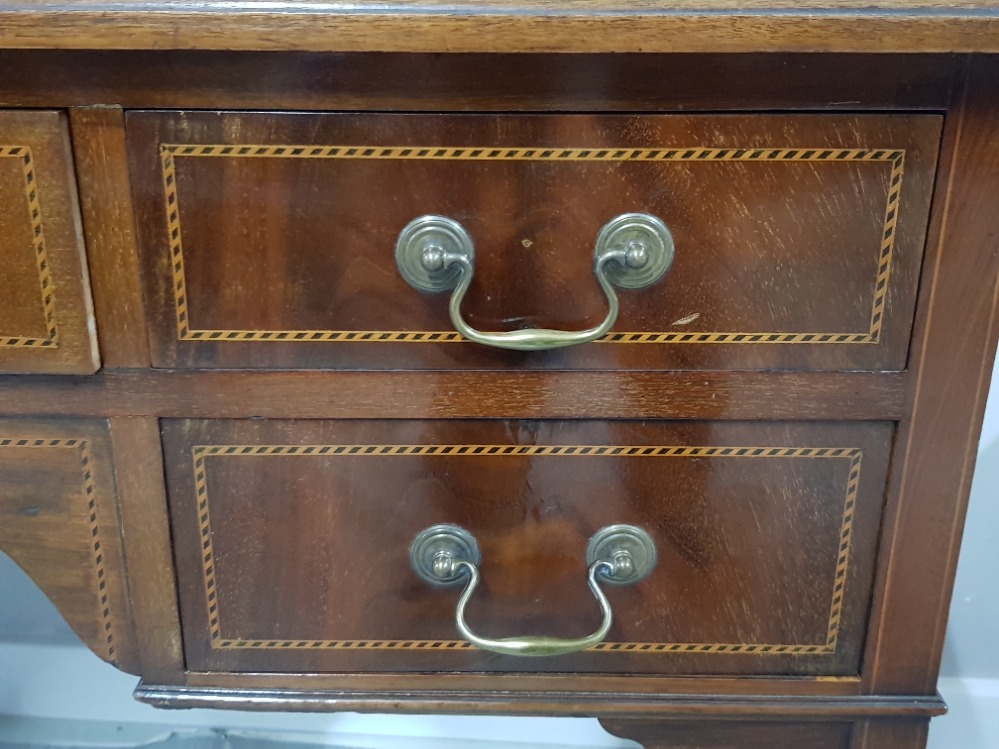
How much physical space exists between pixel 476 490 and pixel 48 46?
0.33 m

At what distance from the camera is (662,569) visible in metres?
0.55

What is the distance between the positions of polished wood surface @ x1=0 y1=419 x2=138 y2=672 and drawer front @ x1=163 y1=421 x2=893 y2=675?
0.14 ft

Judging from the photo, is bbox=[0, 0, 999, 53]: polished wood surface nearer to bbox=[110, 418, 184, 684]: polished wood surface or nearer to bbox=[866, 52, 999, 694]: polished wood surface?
bbox=[866, 52, 999, 694]: polished wood surface

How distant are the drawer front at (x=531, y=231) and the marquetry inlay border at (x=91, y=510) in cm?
9

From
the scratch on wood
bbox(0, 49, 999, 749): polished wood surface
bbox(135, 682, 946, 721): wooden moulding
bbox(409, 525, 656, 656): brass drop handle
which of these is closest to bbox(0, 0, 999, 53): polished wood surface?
bbox(0, 49, 999, 749): polished wood surface

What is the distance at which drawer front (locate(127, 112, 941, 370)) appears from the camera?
1.52 feet

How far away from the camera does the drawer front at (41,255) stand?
459mm

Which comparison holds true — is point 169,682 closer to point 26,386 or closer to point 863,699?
point 26,386

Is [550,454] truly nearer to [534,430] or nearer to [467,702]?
[534,430]

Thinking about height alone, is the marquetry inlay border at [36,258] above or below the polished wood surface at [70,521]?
above

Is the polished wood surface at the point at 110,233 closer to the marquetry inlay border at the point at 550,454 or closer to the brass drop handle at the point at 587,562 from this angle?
→ the marquetry inlay border at the point at 550,454

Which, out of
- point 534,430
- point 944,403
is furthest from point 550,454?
point 944,403

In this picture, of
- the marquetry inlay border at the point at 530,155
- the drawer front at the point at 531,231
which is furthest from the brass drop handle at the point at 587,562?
the marquetry inlay border at the point at 530,155

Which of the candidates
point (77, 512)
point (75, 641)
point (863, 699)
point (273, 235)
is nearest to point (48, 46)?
point (273, 235)
